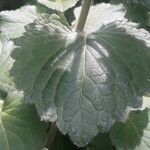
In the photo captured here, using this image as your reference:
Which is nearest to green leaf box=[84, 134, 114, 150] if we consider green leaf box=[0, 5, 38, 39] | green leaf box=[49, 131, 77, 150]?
green leaf box=[49, 131, 77, 150]

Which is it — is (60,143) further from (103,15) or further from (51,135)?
(103,15)

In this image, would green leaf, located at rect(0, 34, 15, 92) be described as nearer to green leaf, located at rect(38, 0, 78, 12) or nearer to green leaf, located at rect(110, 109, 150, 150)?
green leaf, located at rect(38, 0, 78, 12)

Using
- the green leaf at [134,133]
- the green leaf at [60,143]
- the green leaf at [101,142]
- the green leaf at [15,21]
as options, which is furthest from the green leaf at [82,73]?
the green leaf at [60,143]

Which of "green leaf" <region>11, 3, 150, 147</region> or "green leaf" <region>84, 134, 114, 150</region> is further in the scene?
"green leaf" <region>84, 134, 114, 150</region>

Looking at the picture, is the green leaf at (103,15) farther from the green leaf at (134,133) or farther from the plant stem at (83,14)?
the green leaf at (134,133)

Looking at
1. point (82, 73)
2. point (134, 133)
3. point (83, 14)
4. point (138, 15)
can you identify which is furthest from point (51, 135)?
point (138, 15)
